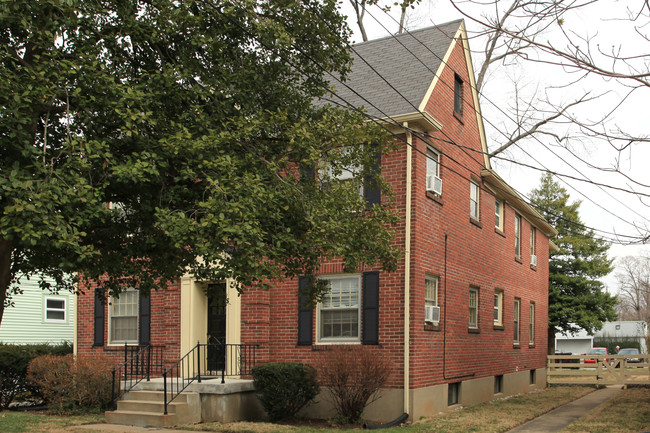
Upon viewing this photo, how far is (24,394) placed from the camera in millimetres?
17828

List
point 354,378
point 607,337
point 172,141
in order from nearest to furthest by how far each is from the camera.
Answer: point 172,141 < point 354,378 < point 607,337

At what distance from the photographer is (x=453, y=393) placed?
1764 centimetres

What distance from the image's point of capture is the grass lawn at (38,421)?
44.0 feet

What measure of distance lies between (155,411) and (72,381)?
8.54 feet

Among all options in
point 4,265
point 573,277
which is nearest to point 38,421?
point 4,265

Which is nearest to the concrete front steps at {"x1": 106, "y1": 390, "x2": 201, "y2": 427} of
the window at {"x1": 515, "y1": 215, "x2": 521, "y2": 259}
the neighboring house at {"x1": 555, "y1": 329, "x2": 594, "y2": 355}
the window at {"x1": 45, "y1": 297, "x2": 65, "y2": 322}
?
the window at {"x1": 515, "y1": 215, "x2": 521, "y2": 259}

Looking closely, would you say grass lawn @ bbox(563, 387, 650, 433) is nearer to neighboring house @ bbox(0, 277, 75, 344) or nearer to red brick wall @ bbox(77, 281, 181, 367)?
red brick wall @ bbox(77, 281, 181, 367)

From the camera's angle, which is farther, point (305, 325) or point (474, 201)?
point (474, 201)

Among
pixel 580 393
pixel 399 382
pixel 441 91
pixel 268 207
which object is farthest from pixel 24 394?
pixel 580 393

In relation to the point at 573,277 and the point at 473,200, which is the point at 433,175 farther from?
the point at 573,277

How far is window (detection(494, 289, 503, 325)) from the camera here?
2156 centimetres

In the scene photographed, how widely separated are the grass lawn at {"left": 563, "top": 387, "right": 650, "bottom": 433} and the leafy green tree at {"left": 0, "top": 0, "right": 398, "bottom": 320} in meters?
6.06

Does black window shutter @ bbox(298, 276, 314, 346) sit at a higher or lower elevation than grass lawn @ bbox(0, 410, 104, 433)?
higher

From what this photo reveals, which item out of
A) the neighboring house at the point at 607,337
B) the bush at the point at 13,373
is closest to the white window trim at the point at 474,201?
the bush at the point at 13,373
